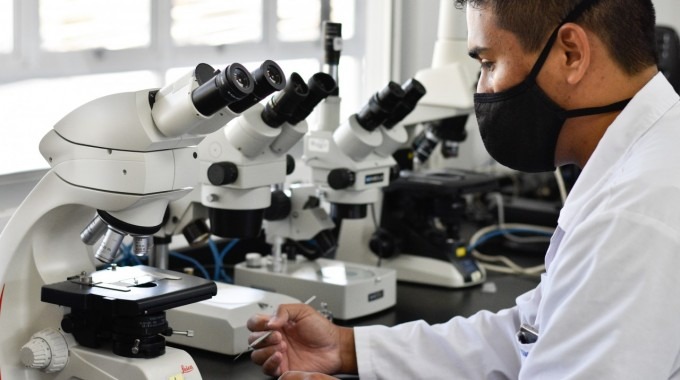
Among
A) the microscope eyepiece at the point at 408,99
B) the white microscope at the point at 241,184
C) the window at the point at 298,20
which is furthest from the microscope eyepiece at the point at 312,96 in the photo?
the window at the point at 298,20

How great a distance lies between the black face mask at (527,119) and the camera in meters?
1.59

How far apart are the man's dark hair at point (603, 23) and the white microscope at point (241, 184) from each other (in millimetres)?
632

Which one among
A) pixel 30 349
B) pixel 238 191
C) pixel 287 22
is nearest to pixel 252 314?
pixel 238 191

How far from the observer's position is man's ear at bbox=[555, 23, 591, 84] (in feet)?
5.01

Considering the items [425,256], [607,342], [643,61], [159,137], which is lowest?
[425,256]

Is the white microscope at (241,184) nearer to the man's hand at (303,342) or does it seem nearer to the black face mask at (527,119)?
the man's hand at (303,342)

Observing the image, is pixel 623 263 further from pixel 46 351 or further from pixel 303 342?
pixel 46 351

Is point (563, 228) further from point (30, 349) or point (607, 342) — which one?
point (30, 349)

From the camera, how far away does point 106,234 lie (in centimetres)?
172

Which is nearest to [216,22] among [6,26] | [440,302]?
[6,26]

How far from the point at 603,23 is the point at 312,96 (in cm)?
78

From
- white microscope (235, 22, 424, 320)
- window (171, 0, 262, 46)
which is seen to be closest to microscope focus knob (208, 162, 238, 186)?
white microscope (235, 22, 424, 320)

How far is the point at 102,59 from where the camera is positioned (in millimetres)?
2689

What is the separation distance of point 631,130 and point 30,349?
3.58 feet
